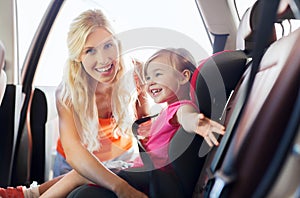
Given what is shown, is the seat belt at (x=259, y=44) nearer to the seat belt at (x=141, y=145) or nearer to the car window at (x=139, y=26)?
the seat belt at (x=141, y=145)

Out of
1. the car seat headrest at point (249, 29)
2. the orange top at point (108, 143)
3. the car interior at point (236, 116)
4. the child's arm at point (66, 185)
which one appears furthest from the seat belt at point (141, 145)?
the car seat headrest at point (249, 29)

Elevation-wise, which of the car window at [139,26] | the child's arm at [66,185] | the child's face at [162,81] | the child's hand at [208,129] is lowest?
the child's arm at [66,185]

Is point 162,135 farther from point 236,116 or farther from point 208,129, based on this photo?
point 236,116

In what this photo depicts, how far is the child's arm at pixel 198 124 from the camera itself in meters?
1.12

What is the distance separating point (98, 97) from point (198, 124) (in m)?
0.55

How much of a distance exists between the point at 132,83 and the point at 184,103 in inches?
12.4

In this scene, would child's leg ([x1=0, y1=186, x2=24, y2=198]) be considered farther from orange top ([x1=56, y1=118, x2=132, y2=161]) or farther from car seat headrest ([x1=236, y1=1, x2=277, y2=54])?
car seat headrest ([x1=236, y1=1, x2=277, y2=54])

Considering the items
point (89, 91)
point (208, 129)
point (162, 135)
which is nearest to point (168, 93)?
point (162, 135)

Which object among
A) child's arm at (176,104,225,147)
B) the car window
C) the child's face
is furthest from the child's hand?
the car window

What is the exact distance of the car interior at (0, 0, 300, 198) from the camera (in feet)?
2.28

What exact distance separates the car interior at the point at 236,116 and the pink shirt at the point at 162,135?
0.06m

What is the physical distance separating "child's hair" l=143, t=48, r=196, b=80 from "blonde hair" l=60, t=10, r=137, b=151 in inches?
7.4

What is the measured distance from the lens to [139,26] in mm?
1560

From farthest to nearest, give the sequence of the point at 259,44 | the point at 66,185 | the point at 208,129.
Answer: the point at 66,185 < the point at 208,129 < the point at 259,44
